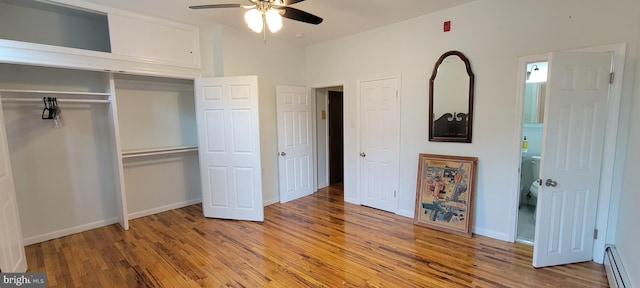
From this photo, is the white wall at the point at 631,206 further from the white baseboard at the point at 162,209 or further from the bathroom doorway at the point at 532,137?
the white baseboard at the point at 162,209

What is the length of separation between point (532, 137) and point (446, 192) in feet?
6.10

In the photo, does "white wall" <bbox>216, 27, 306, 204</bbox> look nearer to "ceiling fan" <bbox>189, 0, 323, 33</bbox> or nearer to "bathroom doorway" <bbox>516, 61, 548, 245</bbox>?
"ceiling fan" <bbox>189, 0, 323, 33</bbox>

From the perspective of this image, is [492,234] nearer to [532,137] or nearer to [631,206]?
[631,206]

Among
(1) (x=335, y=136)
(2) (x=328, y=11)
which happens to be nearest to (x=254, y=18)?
(2) (x=328, y=11)

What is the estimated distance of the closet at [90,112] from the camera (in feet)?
9.73

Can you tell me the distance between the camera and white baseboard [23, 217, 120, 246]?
3.16 meters

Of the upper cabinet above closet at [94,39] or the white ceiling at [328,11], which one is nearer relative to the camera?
the upper cabinet above closet at [94,39]

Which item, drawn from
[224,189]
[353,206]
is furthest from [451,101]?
[224,189]

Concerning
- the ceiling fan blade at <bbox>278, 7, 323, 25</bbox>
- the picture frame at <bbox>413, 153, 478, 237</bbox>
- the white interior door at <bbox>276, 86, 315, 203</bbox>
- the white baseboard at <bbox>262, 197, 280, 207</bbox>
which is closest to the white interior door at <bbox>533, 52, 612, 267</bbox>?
the picture frame at <bbox>413, 153, 478, 237</bbox>

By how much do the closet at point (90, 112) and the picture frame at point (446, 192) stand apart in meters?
3.44

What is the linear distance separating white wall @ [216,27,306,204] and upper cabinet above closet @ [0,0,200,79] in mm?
489

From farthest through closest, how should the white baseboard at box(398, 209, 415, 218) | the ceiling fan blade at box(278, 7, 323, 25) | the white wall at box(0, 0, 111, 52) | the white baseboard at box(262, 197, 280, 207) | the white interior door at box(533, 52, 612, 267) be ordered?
the white baseboard at box(262, 197, 280, 207), the white baseboard at box(398, 209, 415, 218), the white wall at box(0, 0, 111, 52), the white interior door at box(533, 52, 612, 267), the ceiling fan blade at box(278, 7, 323, 25)

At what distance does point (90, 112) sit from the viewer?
137 inches

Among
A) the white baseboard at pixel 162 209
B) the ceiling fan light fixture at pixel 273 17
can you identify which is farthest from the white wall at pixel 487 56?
the white baseboard at pixel 162 209
